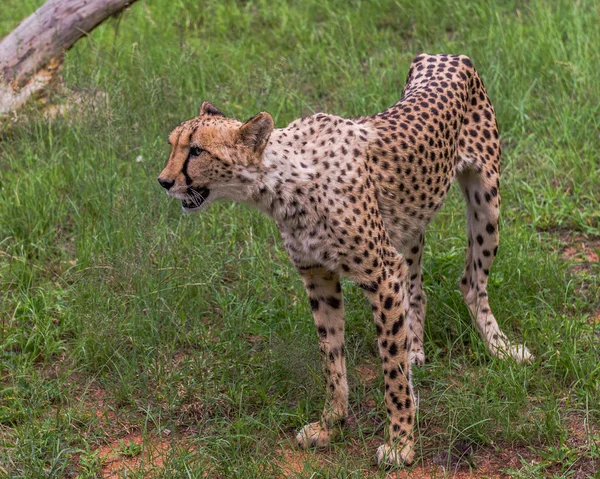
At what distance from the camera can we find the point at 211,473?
11.0 ft

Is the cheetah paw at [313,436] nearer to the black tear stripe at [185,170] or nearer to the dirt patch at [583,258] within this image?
the black tear stripe at [185,170]

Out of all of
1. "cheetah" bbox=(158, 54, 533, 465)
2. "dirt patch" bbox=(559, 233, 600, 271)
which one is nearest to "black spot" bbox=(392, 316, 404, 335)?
"cheetah" bbox=(158, 54, 533, 465)

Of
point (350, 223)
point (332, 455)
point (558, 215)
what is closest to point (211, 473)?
point (332, 455)

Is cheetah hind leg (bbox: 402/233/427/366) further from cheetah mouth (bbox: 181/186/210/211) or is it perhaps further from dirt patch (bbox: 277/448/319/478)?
cheetah mouth (bbox: 181/186/210/211)

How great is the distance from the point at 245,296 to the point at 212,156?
1.24 m

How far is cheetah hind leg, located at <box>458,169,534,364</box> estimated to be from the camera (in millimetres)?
4039

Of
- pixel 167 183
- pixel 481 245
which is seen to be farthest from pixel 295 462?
pixel 481 245

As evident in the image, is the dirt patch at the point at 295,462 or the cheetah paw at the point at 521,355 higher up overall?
the dirt patch at the point at 295,462

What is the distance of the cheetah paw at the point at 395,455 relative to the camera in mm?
3465

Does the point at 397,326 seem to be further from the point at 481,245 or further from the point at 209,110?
the point at 209,110

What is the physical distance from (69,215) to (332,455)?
6.53ft

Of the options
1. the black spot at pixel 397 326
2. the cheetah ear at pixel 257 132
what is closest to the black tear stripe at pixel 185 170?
the cheetah ear at pixel 257 132

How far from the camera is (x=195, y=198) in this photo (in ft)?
10.8

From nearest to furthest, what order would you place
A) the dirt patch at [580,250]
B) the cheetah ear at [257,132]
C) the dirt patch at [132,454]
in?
the cheetah ear at [257,132]
the dirt patch at [132,454]
the dirt patch at [580,250]
